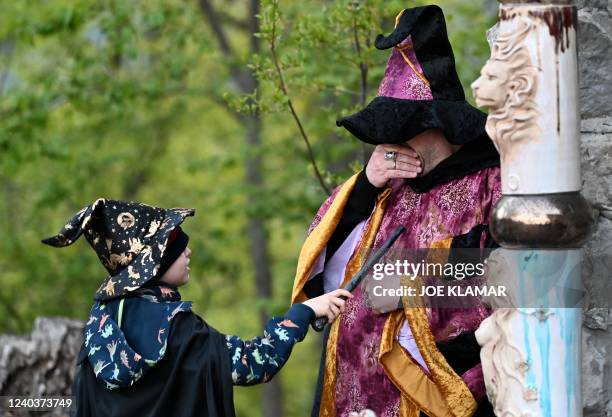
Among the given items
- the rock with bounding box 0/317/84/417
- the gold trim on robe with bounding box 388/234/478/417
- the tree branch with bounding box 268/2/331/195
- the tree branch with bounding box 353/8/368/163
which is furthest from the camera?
the rock with bounding box 0/317/84/417

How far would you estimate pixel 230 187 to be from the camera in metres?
8.57

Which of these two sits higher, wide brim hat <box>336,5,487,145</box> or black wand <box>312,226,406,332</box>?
wide brim hat <box>336,5,487,145</box>

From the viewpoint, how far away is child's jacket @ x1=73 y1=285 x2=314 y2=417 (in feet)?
10.4

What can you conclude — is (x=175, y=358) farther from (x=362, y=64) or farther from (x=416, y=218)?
(x=362, y=64)

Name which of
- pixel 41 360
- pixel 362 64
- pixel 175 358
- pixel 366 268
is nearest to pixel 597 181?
pixel 366 268

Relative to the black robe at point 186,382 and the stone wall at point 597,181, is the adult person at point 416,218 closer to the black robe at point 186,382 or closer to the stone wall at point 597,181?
the stone wall at point 597,181

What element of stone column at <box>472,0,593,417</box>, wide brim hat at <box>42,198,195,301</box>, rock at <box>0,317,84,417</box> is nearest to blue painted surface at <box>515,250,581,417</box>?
stone column at <box>472,0,593,417</box>

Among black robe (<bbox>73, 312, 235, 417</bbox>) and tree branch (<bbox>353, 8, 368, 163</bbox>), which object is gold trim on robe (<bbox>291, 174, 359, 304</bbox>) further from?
tree branch (<bbox>353, 8, 368, 163</bbox>)

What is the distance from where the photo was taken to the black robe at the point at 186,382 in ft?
10.5

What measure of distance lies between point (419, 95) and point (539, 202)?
77 cm

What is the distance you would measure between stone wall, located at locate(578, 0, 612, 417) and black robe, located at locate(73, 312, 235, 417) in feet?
3.40

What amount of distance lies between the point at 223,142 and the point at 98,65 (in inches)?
183

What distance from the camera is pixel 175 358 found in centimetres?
320
